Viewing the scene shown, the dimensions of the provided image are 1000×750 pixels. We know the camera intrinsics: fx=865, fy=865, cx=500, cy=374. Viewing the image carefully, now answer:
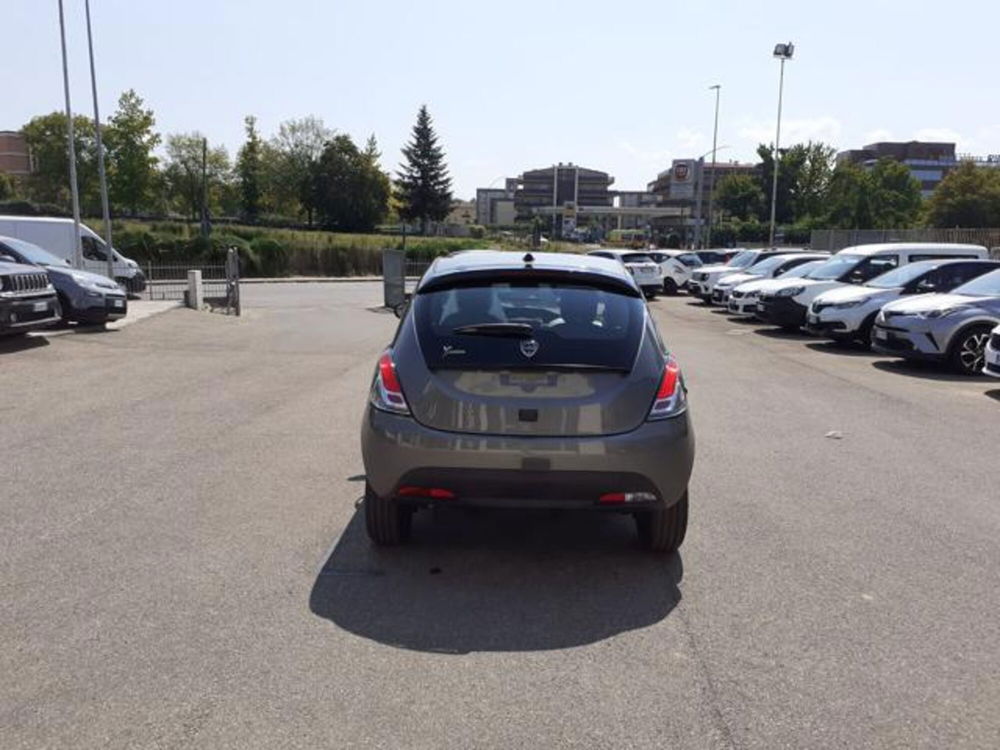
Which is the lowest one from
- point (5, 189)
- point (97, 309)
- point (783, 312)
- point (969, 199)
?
point (783, 312)

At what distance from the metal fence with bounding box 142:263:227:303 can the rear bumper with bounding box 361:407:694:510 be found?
785 inches

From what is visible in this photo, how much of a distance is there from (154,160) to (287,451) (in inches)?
2633

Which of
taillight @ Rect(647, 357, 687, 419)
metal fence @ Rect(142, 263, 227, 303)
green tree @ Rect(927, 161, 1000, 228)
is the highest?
green tree @ Rect(927, 161, 1000, 228)

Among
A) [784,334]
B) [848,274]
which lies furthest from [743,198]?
[848,274]

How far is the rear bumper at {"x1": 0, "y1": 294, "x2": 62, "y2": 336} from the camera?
12.0 m

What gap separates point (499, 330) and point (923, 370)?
34.9ft

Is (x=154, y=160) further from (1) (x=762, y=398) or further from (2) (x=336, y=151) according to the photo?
(1) (x=762, y=398)

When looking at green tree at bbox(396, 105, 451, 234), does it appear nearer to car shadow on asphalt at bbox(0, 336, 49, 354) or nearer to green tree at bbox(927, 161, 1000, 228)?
green tree at bbox(927, 161, 1000, 228)

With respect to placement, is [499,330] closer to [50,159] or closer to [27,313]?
[27,313]

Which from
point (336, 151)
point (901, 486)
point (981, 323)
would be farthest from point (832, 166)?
point (901, 486)

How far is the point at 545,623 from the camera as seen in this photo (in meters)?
3.97

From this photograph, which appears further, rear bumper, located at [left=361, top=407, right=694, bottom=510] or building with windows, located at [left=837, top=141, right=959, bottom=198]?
building with windows, located at [left=837, top=141, right=959, bottom=198]

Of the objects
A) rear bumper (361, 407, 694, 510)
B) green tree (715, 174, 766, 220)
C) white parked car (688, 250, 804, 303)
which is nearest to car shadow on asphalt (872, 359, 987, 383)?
rear bumper (361, 407, 694, 510)

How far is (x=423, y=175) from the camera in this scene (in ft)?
306
